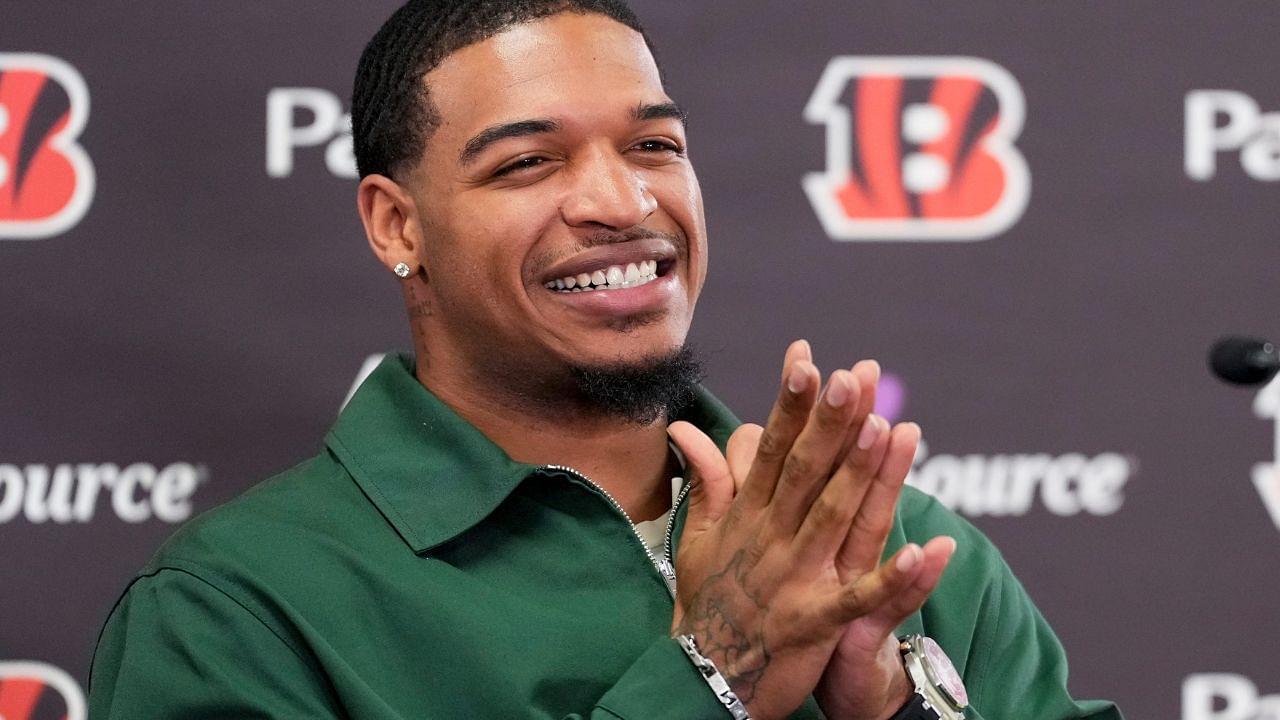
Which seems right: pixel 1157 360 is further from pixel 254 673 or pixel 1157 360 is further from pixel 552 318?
pixel 254 673

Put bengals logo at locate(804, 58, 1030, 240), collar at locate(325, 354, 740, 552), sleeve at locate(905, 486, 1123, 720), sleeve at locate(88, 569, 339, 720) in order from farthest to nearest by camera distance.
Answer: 1. bengals logo at locate(804, 58, 1030, 240)
2. sleeve at locate(905, 486, 1123, 720)
3. collar at locate(325, 354, 740, 552)
4. sleeve at locate(88, 569, 339, 720)

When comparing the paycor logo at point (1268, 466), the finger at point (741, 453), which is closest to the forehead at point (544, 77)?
the finger at point (741, 453)

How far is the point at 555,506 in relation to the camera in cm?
155

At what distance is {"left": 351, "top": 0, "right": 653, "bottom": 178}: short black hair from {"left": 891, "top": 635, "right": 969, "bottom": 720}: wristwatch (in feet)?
2.30

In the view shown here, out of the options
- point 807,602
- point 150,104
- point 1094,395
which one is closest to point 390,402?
point 807,602

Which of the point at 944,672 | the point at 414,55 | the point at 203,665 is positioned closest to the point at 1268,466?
the point at 944,672

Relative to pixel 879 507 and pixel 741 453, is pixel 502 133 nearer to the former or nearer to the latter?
pixel 741 453

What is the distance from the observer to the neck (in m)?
1.64

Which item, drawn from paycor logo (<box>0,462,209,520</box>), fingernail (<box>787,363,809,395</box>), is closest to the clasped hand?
fingernail (<box>787,363,809,395</box>)

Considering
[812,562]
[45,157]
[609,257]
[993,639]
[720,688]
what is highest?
[45,157]

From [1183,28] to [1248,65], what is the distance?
10 cm

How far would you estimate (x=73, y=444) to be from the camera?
2.06 metres

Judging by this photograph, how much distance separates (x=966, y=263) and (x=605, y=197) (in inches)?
30.6

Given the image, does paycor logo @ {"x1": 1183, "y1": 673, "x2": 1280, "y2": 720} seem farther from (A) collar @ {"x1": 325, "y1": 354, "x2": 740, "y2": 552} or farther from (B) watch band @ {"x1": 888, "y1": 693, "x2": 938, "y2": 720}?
(A) collar @ {"x1": 325, "y1": 354, "x2": 740, "y2": 552}
